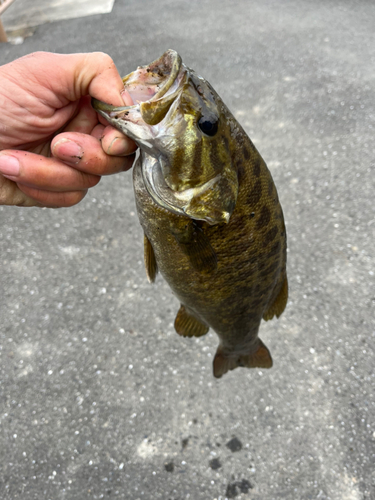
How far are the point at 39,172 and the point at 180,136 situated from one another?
1.77 feet

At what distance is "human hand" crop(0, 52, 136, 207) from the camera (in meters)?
→ 1.17

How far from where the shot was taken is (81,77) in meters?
1.19

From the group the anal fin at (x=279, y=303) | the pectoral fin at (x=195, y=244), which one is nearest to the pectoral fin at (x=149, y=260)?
the pectoral fin at (x=195, y=244)

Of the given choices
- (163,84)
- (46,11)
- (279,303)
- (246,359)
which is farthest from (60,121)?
(46,11)

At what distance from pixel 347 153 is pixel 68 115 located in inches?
128

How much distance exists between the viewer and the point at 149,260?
141 cm

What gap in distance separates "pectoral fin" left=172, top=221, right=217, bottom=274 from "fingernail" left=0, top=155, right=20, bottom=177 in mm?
558

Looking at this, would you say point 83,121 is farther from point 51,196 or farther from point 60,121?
point 51,196

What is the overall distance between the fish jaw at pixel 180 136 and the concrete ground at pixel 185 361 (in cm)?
172

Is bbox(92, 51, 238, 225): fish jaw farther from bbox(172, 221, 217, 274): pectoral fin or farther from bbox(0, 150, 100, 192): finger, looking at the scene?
bbox(0, 150, 100, 192): finger

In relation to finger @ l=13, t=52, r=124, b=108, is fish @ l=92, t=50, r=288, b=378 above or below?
below

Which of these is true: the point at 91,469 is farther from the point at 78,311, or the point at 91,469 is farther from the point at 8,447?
the point at 78,311

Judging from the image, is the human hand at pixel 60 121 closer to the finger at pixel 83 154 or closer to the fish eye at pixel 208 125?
the finger at pixel 83 154

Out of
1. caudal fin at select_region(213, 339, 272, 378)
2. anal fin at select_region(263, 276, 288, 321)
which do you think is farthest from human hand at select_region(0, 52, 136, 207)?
caudal fin at select_region(213, 339, 272, 378)
